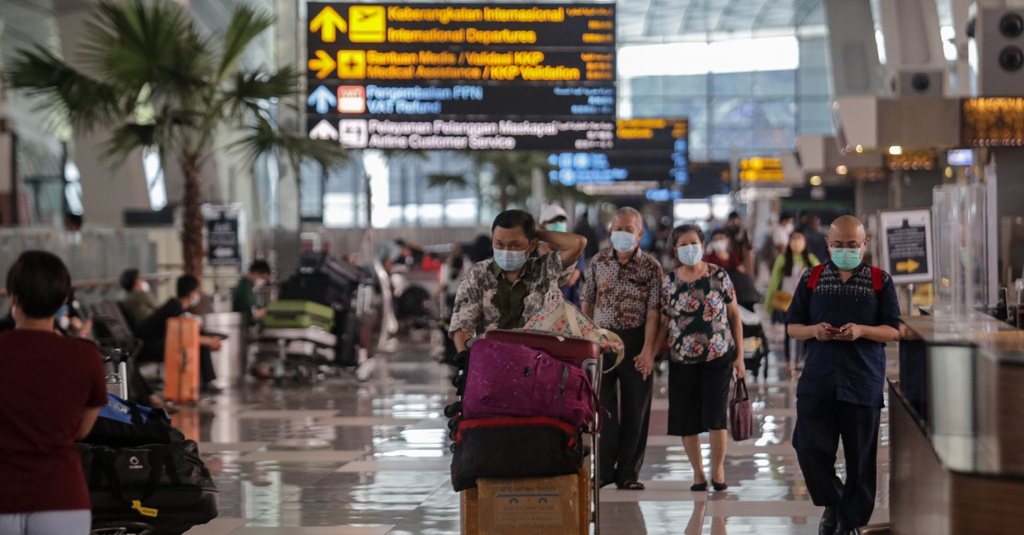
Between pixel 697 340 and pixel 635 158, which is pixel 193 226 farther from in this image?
pixel 635 158

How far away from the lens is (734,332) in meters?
8.66

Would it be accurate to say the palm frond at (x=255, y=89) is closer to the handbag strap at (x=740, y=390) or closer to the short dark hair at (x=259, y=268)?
the short dark hair at (x=259, y=268)

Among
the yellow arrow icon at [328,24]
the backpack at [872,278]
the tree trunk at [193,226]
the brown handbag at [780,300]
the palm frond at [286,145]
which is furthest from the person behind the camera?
the tree trunk at [193,226]

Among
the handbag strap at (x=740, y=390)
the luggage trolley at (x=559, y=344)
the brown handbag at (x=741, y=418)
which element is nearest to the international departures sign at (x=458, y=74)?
the handbag strap at (x=740, y=390)

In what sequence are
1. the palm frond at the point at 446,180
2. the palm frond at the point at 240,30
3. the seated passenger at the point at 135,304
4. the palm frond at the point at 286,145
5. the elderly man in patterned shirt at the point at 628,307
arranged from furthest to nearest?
1. the palm frond at the point at 446,180
2. the palm frond at the point at 286,145
3. the seated passenger at the point at 135,304
4. the palm frond at the point at 240,30
5. the elderly man in patterned shirt at the point at 628,307

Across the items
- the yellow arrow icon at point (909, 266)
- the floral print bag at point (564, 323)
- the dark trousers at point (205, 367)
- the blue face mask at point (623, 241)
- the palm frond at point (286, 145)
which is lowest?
the dark trousers at point (205, 367)

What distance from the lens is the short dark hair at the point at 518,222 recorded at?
648cm

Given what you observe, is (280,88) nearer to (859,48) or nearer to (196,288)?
(196,288)

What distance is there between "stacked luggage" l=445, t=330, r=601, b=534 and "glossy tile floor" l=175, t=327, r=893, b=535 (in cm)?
186

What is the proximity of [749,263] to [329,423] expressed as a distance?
7928 mm

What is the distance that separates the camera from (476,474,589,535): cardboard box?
563cm

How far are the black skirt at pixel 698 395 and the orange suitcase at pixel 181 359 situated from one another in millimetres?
6910

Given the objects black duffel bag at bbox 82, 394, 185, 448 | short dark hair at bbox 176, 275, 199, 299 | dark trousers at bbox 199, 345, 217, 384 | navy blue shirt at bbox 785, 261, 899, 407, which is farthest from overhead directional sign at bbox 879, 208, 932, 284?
black duffel bag at bbox 82, 394, 185, 448

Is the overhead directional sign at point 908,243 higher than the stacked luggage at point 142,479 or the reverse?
higher
